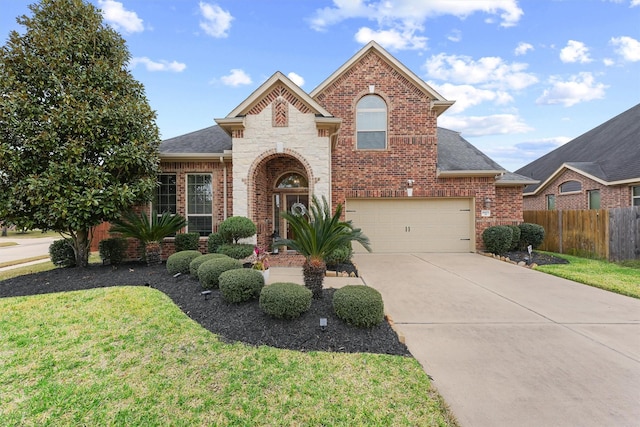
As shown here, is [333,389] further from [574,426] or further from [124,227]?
[124,227]

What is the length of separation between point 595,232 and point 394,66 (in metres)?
9.44

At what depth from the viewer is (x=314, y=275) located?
475 cm

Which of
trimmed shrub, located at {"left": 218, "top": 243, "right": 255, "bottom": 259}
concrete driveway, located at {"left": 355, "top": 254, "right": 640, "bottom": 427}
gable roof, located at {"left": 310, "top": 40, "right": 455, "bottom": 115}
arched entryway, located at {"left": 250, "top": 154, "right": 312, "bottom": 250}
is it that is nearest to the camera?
concrete driveway, located at {"left": 355, "top": 254, "right": 640, "bottom": 427}

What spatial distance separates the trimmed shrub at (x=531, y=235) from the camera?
10.9 m

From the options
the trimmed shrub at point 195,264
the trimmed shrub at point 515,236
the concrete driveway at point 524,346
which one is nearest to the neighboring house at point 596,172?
the trimmed shrub at point 515,236

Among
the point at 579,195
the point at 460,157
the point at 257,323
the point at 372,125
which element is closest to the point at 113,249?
the point at 257,323

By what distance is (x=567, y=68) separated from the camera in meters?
11.7

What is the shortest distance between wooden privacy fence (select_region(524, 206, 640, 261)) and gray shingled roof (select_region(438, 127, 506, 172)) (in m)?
3.36

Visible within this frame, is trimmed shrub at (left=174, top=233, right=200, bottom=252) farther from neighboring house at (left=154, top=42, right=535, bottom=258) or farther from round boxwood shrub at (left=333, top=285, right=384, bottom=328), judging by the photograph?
round boxwood shrub at (left=333, top=285, right=384, bottom=328)

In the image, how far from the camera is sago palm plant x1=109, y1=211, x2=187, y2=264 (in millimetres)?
7859

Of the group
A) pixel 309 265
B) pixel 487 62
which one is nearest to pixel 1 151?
pixel 309 265

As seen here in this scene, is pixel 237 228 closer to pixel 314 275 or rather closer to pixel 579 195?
pixel 314 275

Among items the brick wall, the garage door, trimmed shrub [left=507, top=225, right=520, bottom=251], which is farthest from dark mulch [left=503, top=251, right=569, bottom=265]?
the brick wall

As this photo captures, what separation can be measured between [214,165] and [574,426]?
1011cm
